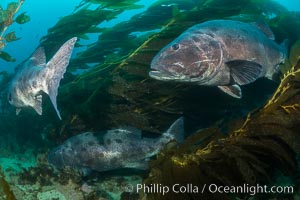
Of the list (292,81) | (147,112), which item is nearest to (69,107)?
(147,112)

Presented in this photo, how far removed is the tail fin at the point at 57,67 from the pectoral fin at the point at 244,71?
8.01 ft

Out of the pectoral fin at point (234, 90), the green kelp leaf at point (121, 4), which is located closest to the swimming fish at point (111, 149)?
the pectoral fin at point (234, 90)

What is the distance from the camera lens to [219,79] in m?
4.46

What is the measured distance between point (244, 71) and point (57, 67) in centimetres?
288

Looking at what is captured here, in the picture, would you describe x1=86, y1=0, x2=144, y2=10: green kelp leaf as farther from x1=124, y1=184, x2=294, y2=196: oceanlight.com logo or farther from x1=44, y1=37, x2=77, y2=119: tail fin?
x1=124, y1=184, x2=294, y2=196: oceanlight.com logo

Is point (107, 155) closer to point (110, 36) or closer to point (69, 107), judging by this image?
point (69, 107)

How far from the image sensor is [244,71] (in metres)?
4.25

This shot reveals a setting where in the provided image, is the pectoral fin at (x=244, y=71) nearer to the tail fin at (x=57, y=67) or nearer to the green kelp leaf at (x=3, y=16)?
the tail fin at (x=57, y=67)

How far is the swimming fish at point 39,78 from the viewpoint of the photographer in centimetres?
483

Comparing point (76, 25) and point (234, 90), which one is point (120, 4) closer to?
point (76, 25)

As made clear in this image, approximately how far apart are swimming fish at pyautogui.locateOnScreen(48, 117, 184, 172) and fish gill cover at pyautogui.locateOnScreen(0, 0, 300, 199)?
29 centimetres

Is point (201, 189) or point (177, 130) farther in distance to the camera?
point (177, 130)

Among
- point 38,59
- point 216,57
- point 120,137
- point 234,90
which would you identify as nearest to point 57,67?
point 38,59

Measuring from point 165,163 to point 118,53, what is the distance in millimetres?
5038
